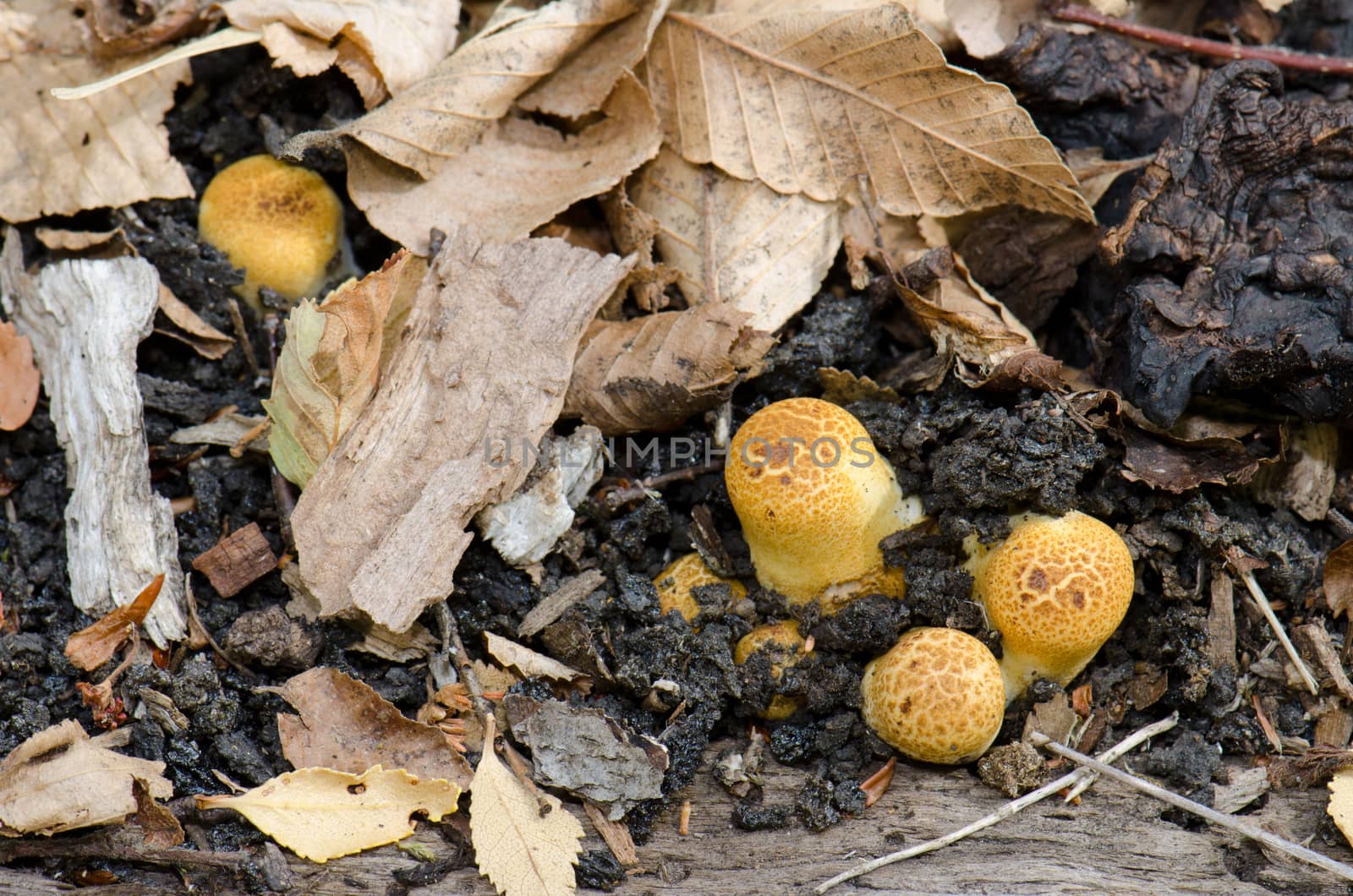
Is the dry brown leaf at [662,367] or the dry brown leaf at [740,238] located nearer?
the dry brown leaf at [662,367]

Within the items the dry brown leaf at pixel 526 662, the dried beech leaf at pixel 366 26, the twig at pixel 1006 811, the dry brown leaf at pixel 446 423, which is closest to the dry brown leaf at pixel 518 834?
the dry brown leaf at pixel 526 662

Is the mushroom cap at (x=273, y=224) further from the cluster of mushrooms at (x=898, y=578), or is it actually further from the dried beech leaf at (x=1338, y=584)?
the dried beech leaf at (x=1338, y=584)

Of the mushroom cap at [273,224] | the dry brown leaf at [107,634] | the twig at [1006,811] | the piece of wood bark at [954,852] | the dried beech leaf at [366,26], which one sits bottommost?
the piece of wood bark at [954,852]

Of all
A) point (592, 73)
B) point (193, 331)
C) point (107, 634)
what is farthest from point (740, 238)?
point (107, 634)

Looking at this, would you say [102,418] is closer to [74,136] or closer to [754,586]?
[74,136]

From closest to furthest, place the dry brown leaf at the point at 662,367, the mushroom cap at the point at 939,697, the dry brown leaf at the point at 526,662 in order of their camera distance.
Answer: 1. the mushroom cap at the point at 939,697
2. the dry brown leaf at the point at 526,662
3. the dry brown leaf at the point at 662,367

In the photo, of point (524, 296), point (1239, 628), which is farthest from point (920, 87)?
point (1239, 628)

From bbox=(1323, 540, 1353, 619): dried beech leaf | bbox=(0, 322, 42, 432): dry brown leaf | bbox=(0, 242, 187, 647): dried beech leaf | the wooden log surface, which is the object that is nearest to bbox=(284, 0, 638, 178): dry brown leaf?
bbox=(0, 242, 187, 647): dried beech leaf
